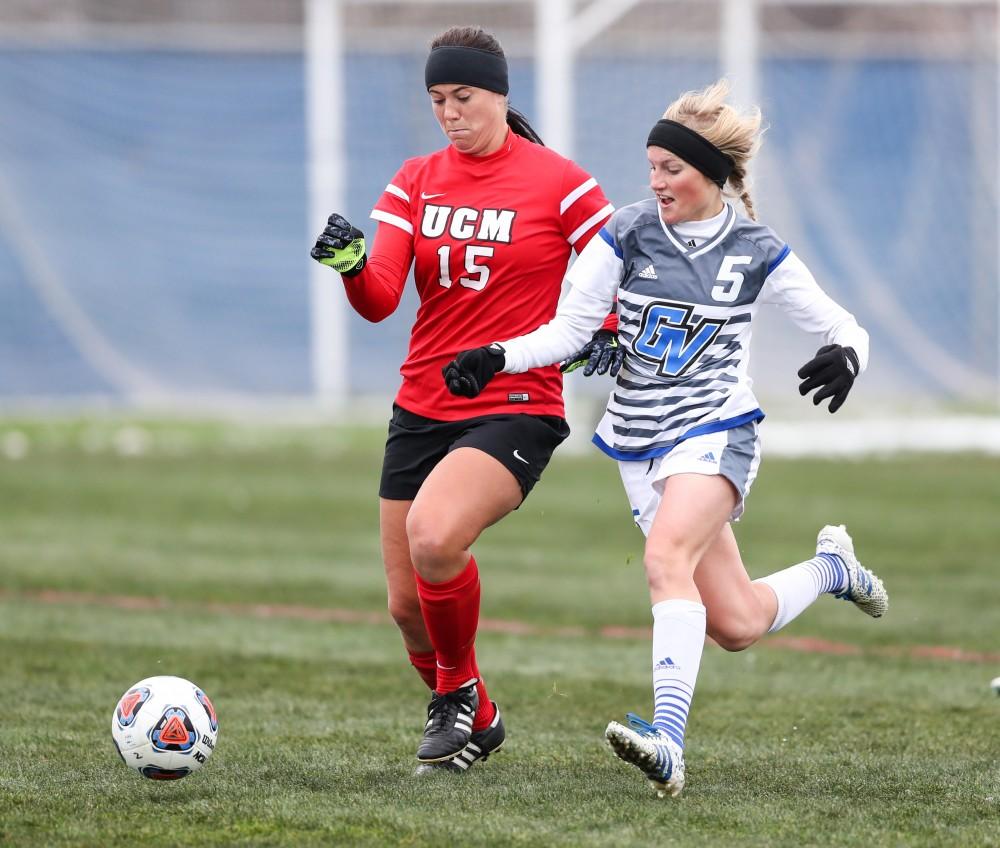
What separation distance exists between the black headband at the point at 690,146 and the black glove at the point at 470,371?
834 millimetres

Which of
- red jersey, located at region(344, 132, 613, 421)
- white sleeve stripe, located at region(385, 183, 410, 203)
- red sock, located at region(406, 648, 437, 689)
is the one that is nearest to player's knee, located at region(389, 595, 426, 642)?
red sock, located at region(406, 648, 437, 689)

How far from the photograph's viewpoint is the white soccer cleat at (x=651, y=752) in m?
4.55

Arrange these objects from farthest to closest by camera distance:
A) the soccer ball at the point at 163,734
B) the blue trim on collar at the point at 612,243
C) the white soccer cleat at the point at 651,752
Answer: the blue trim on collar at the point at 612,243, the soccer ball at the point at 163,734, the white soccer cleat at the point at 651,752

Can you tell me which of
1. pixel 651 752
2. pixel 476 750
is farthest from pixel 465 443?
pixel 651 752

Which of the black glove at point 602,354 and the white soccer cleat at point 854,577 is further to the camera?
the white soccer cleat at point 854,577

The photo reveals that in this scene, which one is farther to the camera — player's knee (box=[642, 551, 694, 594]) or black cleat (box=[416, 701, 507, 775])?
black cleat (box=[416, 701, 507, 775])

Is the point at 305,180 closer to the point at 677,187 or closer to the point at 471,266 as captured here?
the point at 471,266

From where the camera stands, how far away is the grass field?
470cm

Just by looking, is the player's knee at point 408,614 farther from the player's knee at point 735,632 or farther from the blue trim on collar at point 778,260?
the blue trim on collar at point 778,260

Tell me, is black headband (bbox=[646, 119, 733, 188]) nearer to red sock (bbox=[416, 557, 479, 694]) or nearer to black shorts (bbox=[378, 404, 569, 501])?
black shorts (bbox=[378, 404, 569, 501])

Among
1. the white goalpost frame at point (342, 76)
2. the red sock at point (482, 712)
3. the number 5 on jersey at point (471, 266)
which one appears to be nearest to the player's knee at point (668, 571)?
the red sock at point (482, 712)

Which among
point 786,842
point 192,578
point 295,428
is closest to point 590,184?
point 786,842

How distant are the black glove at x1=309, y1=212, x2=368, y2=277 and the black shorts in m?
0.56

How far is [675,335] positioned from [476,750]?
155 cm
